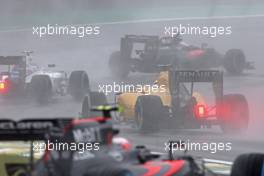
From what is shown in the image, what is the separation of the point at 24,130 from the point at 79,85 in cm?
1620

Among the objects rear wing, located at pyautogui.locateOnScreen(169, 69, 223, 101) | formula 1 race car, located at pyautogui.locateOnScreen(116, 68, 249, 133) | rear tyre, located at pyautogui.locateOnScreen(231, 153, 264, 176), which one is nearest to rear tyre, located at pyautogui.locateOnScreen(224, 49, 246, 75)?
formula 1 race car, located at pyautogui.locateOnScreen(116, 68, 249, 133)

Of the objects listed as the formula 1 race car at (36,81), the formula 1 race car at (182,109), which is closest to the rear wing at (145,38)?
the formula 1 race car at (36,81)

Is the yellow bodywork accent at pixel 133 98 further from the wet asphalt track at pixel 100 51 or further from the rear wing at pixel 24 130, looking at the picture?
the rear wing at pixel 24 130

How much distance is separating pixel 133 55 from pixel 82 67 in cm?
200

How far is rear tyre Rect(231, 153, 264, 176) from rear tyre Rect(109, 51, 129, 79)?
49.9ft

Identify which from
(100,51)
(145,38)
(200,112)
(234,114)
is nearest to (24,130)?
(200,112)

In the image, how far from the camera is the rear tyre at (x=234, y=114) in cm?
2081

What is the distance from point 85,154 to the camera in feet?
29.2

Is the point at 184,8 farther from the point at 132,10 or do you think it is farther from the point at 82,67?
the point at 82,67

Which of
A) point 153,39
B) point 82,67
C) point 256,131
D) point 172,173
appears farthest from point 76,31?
point 172,173

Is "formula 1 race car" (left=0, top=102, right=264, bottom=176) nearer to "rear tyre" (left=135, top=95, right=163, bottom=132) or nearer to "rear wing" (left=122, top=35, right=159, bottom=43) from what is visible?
"rear tyre" (left=135, top=95, right=163, bottom=132)

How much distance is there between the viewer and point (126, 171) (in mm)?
8484

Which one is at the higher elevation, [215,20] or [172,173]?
[215,20]

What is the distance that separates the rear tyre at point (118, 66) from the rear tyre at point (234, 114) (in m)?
5.26
